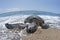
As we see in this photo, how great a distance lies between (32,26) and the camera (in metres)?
4.10

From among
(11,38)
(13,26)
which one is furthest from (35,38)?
(13,26)

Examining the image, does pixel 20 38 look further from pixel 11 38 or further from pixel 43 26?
pixel 43 26

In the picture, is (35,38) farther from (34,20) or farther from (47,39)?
(34,20)

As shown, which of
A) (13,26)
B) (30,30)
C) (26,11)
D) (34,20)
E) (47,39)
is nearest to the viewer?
(47,39)

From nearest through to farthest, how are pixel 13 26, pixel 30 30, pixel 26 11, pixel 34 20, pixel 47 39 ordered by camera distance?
pixel 47 39, pixel 30 30, pixel 13 26, pixel 34 20, pixel 26 11

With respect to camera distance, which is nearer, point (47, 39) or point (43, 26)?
point (47, 39)

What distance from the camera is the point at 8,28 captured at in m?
4.50

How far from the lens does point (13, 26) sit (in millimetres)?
4449

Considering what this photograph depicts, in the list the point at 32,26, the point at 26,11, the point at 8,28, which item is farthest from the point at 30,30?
the point at 26,11

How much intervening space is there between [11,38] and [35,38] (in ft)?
1.92

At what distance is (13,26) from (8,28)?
189mm

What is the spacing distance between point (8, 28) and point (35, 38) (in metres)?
1.41

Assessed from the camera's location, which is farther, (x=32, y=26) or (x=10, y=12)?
(x=10, y=12)

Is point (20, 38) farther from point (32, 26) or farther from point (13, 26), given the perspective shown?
point (13, 26)
